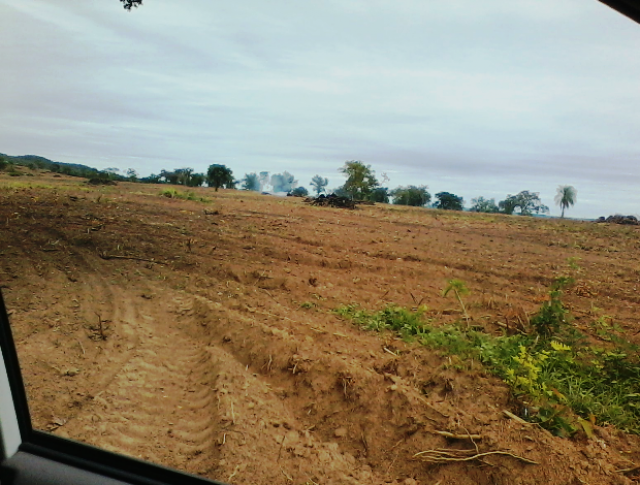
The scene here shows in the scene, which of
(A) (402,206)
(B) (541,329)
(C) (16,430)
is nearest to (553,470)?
(B) (541,329)

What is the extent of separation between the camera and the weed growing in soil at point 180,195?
4.03m

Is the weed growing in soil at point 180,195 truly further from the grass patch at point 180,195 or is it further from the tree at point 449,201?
the tree at point 449,201

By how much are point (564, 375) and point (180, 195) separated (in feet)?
12.0

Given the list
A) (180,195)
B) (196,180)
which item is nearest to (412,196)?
(196,180)

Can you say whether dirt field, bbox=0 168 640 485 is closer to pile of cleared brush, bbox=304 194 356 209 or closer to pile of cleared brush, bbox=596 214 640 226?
→ pile of cleared brush, bbox=596 214 640 226

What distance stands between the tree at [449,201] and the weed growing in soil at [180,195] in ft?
9.42

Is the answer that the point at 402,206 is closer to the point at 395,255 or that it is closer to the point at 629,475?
the point at 395,255

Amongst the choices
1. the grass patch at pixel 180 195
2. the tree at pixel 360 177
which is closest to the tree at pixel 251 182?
the tree at pixel 360 177

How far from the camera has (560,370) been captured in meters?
1.40

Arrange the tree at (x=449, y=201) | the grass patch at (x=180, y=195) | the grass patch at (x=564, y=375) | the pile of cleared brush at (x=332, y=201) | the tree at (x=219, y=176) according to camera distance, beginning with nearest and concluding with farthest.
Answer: the grass patch at (x=564, y=375), the tree at (x=449, y=201), the pile of cleared brush at (x=332, y=201), the tree at (x=219, y=176), the grass patch at (x=180, y=195)

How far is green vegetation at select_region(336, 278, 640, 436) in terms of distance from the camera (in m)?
1.26

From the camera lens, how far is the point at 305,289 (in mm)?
2576

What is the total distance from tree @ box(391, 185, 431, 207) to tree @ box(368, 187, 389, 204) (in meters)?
0.06

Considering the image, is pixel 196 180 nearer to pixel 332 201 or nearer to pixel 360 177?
pixel 332 201
